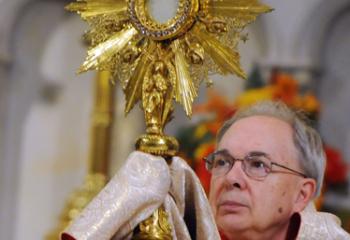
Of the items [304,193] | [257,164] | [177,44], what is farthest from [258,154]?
[177,44]

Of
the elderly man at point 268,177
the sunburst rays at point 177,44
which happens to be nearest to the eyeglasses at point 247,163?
the elderly man at point 268,177

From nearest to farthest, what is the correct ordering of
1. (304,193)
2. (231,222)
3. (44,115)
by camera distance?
(231,222) < (304,193) < (44,115)

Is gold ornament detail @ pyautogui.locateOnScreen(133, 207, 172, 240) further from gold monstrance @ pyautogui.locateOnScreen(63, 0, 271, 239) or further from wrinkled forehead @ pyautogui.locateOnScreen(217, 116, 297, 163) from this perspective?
wrinkled forehead @ pyautogui.locateOnScreen(217, 116, 297, 163)

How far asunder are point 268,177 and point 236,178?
0.07 m

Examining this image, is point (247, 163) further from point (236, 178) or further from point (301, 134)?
point (301, 134)

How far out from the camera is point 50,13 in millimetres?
3760

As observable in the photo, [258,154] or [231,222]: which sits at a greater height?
[258,154]

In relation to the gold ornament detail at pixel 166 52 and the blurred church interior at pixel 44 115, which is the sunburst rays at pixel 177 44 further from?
the blurred church interior at pixel 44 115

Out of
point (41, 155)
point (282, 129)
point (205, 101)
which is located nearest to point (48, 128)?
point (41, 155)

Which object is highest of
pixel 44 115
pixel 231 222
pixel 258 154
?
pixel 44 115

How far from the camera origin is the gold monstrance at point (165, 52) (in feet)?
3.76

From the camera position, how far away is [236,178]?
1.63 m

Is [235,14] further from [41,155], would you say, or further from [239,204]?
[41,155]

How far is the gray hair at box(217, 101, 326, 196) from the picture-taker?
67.9 inches
